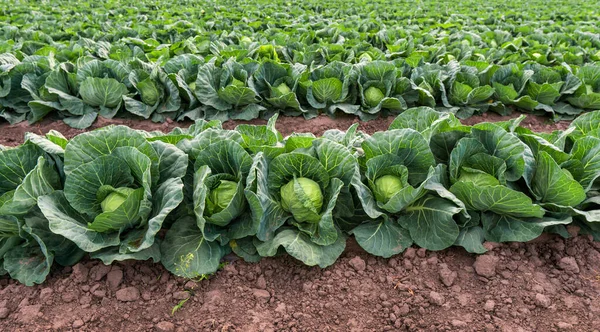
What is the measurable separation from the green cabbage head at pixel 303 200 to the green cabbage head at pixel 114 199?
1093 mm

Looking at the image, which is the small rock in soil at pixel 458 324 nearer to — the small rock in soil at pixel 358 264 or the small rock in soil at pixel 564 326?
the small rock in soil at pixel 564 326

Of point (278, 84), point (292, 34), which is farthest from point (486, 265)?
point (292, 34)

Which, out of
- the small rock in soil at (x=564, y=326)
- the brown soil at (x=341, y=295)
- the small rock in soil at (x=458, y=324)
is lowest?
the brown soil at (x=341, y=295)

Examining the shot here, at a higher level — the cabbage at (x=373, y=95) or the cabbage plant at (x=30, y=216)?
the cabbage plant at (x=30, y=216)

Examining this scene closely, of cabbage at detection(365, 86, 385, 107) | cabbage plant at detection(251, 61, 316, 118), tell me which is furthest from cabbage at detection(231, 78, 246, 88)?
cabbage at detection(365, 86, 385, 107)

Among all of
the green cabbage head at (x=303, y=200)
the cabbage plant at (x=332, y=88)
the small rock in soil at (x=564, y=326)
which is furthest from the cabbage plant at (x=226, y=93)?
the small rock in soil at (x=564, y=326)

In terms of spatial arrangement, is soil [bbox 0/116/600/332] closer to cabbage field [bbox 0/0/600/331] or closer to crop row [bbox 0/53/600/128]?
cabbage field [bbox 0/0/600/331]

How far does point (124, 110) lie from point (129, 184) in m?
3.67

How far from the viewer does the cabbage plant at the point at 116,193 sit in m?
2.83

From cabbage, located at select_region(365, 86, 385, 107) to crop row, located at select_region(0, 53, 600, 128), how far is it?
0.6 inches

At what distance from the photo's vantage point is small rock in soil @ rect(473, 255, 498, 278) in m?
3.05

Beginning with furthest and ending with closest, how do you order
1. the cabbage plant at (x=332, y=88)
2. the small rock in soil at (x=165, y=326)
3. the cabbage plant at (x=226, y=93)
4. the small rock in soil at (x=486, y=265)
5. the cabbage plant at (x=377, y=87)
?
the cabbage plant at (x=377, y=87), the cabbage plant at (x=332, y=88), the cabbage plant at (x=226, y=93), the small rock in soil at (x=486, y=265), the small rock in soil at (x=165, y=326)

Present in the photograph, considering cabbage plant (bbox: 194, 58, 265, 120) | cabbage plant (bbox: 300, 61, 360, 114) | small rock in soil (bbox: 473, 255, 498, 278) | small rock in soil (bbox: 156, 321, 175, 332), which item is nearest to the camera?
small rock in soil (bbox: 156, 321, 175, 332)

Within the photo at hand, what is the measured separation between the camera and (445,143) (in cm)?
349
